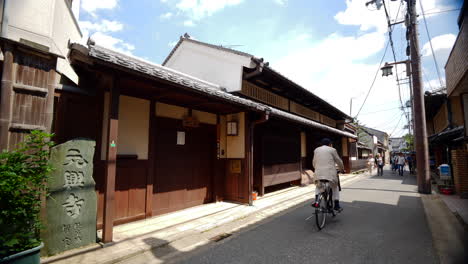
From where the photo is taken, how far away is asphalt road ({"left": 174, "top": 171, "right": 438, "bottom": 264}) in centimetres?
386

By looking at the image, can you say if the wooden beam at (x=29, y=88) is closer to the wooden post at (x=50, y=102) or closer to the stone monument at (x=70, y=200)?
the wooden post at (x=50, y=102)

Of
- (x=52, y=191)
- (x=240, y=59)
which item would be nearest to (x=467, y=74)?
(x=240, y=59)

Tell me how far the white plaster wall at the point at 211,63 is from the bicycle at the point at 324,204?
190 inches

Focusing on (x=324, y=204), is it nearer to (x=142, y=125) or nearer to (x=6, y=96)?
(x=142, y=125)

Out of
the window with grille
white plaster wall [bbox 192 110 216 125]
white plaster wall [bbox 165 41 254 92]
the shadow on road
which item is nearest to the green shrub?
the shadow on road

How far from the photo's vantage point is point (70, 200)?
407 cm

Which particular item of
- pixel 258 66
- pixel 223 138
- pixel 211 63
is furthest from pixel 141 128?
pixel 211 63

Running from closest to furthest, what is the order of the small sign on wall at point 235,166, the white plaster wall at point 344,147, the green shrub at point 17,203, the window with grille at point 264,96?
the green shrub at point 17,203, the small sign on wall at point 235,166, the window with grille at point 264,96, the white plaster wall at point 344,147

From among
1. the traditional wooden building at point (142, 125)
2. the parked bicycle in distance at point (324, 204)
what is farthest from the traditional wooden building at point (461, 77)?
the traditional wooden building at point (142, 125)

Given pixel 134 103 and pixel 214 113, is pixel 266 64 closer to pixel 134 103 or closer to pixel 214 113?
pixel 214 113

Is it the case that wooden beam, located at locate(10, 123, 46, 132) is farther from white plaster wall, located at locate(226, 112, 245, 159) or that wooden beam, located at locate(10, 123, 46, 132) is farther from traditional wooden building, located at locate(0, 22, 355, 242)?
white plaster wall, located at locate(226, 112, 245, 159)

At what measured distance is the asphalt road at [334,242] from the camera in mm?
3863

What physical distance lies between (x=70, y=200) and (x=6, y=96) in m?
2.09

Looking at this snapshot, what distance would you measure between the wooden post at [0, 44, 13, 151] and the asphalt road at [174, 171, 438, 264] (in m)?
3.63
